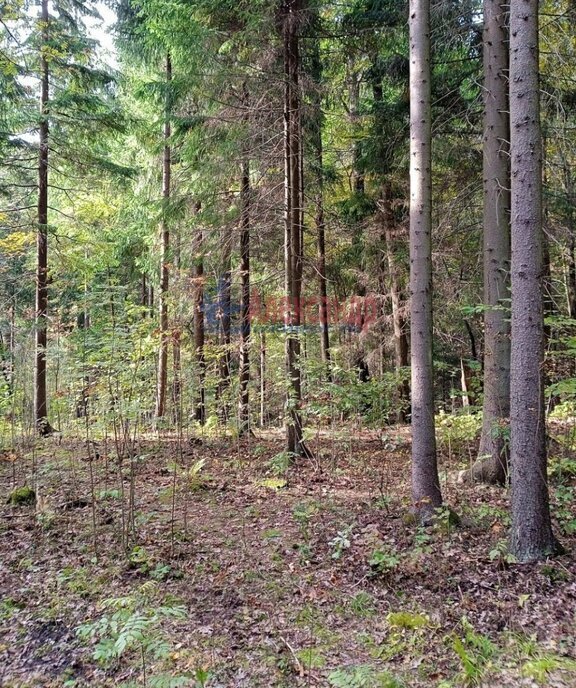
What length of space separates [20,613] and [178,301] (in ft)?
26.4

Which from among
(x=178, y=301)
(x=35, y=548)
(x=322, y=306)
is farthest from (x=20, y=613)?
(x=322, y=306)

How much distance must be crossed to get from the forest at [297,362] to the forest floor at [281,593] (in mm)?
27

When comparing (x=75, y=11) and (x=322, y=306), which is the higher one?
(x=75, y=11)

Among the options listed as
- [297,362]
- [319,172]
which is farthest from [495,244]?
[319,172]

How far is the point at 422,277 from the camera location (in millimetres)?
4945

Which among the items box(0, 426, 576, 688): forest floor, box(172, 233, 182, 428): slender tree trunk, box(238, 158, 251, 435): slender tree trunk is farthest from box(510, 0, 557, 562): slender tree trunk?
box(172, 233, 182, 428): slender tree trunk

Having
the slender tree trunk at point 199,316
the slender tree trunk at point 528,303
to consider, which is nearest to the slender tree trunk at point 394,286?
the slender tree trunk at point 199,316

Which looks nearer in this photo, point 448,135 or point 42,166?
point 448,135

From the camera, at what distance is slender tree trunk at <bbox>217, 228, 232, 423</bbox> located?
9.85m

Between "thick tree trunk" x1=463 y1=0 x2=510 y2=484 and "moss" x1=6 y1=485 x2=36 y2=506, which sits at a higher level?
"thick tree trunk" x1=463 y1=0 x2=510 y2=484

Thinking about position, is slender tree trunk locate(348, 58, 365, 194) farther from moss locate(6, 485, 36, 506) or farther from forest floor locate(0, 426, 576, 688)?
moss locate(6, 485, 36, 506)

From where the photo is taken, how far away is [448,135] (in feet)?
26.8

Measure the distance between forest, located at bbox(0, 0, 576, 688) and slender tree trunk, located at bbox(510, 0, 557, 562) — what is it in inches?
0.8

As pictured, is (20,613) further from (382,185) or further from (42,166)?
(382,185)
